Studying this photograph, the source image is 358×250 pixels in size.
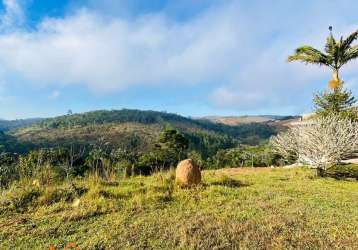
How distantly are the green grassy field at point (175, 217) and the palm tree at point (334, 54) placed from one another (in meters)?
8.83

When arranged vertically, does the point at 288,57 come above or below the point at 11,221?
above

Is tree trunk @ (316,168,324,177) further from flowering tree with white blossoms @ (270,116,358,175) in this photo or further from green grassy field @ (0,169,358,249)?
green grassy field @ (0,169,358,249)

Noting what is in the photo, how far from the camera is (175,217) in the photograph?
17.6ft

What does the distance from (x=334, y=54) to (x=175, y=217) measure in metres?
13.3

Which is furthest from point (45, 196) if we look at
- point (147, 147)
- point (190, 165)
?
point (147, 147)

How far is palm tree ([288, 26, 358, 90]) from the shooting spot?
14.8 metres

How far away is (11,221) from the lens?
5.21m

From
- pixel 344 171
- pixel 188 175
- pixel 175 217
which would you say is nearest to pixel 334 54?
pixel 344 171

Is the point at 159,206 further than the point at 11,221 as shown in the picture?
Yes

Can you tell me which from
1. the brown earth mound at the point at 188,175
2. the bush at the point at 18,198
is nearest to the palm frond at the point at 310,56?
the brown earth mound at the point at 188,175

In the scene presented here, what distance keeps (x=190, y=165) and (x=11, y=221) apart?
4.40m

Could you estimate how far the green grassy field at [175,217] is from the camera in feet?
14.1

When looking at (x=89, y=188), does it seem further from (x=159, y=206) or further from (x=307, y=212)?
(x=307, y=212)

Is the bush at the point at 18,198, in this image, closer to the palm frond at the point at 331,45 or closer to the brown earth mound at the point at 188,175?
the brown earth mound at the point at 188,175
